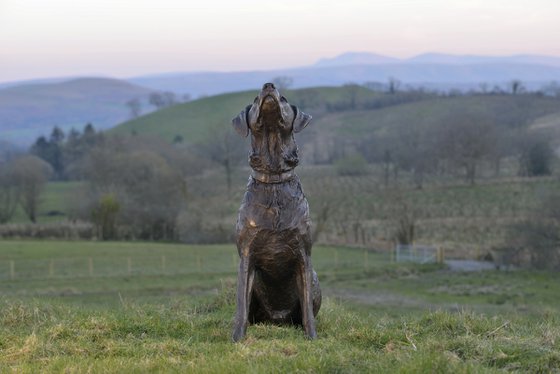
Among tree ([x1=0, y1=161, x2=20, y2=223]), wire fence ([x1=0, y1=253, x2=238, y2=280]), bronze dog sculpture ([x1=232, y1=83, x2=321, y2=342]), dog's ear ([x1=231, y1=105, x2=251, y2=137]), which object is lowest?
wire fence ([x1=0, y1=253, x2=238, y2=280])

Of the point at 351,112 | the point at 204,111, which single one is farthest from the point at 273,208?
the point at 204,111

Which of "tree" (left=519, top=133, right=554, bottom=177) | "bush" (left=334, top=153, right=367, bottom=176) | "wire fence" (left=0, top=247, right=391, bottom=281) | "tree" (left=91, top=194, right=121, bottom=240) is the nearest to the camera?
"wire fence" (left=0, top=247, right=391, bottom=281)

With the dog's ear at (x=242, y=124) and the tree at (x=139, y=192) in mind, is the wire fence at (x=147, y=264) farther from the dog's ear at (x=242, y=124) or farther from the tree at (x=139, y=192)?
the dog's ear at (x=242, y=124)

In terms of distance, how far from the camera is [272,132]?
690 centimetres

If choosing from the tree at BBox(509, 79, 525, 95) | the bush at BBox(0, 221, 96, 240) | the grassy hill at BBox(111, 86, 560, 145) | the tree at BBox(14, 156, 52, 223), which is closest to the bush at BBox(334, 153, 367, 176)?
the grassy hill at BBox(111, 86, 560, 145)

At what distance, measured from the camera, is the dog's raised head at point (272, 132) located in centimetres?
679

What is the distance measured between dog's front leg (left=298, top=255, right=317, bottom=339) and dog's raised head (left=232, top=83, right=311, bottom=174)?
1092mm

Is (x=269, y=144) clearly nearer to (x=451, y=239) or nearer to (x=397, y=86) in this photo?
(x=451, y=239)

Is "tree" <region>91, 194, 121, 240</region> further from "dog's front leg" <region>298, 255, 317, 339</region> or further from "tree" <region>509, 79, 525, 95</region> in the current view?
"tree" <region>509, 79, 525, 95</region>

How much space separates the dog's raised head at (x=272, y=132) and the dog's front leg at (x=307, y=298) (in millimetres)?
1092

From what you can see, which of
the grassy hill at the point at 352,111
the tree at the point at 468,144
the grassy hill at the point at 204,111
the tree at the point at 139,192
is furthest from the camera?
the grassy hill at the point at 204,111

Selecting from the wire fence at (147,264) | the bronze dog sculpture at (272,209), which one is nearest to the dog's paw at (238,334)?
the bronze dog sculpture at (272,209)

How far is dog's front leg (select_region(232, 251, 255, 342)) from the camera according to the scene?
278 inches

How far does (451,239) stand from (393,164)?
2869cm
